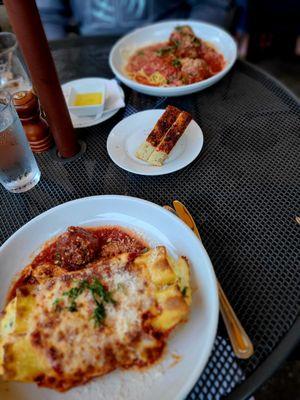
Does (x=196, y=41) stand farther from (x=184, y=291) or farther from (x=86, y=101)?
(x=184, y=291)

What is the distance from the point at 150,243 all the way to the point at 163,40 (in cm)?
136

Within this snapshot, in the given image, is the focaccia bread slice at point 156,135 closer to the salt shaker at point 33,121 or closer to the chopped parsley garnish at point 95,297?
the salt shaker at point 33,121

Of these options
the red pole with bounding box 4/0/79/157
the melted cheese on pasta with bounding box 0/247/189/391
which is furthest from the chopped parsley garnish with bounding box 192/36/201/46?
the melted cheese on pasta with bounding box 0/247/189/391

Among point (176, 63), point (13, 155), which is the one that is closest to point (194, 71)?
point (176, 63)

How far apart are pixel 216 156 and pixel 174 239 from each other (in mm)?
461

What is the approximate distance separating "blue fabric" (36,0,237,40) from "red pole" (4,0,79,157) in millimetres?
1409

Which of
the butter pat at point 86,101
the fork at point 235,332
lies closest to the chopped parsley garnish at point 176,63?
the butter pat at point 86,101

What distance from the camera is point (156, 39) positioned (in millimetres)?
1937

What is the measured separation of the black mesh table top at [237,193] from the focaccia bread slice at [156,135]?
8 cm

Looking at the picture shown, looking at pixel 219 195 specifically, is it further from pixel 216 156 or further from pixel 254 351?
pixel 254 351

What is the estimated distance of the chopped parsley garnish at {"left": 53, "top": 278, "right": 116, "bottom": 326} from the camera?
2.42 feet

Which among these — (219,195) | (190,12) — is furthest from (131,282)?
(190,12)

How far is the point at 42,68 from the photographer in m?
1.10

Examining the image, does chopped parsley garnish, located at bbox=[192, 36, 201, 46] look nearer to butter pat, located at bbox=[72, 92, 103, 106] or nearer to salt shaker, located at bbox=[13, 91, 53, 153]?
butter pat, located at bbox=[72, 92, 103, 106]
